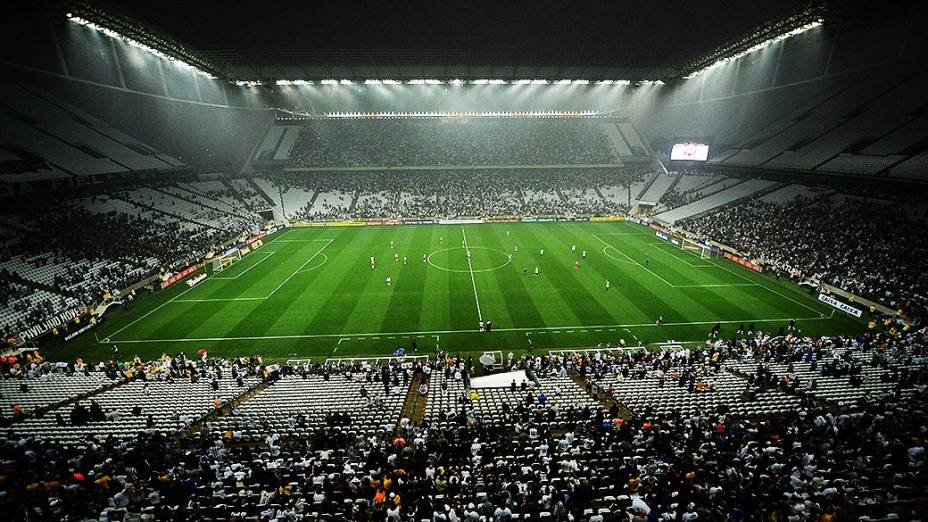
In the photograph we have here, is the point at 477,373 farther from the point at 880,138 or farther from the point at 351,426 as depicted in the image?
the point at 880,138

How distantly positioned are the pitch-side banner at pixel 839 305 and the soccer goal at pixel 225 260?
50.5m

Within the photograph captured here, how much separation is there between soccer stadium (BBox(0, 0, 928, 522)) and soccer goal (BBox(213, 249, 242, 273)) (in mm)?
633

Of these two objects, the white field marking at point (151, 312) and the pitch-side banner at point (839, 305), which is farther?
the pitch-side banner at point (839, 305)

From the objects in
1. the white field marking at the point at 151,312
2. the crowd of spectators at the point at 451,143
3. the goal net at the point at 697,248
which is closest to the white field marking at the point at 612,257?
the goal net at the point at 697,248

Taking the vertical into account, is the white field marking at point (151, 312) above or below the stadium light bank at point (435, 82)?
below

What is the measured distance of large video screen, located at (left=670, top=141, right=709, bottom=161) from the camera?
203 feet

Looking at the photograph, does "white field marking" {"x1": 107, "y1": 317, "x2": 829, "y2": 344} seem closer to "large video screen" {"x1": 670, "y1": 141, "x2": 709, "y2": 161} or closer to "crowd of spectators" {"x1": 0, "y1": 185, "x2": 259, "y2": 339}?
"crowd of spectators" {"x1": 0, "y1": 185, "x2": 259, "y2": 339}

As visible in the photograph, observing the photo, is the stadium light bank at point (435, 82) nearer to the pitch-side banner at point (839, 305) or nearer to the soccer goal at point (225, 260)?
the soccer goal at point (225, 260)

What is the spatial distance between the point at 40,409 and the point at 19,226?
28.2m

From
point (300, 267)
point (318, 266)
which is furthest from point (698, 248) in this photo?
point (300, 267)

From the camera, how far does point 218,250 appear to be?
43.1 meters

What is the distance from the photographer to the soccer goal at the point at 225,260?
39906 mm

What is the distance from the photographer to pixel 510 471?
1091cm

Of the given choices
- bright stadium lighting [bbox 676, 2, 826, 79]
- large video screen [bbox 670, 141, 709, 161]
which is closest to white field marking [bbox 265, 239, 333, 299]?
large video screen [bbox 670, 141, 709, 161]
